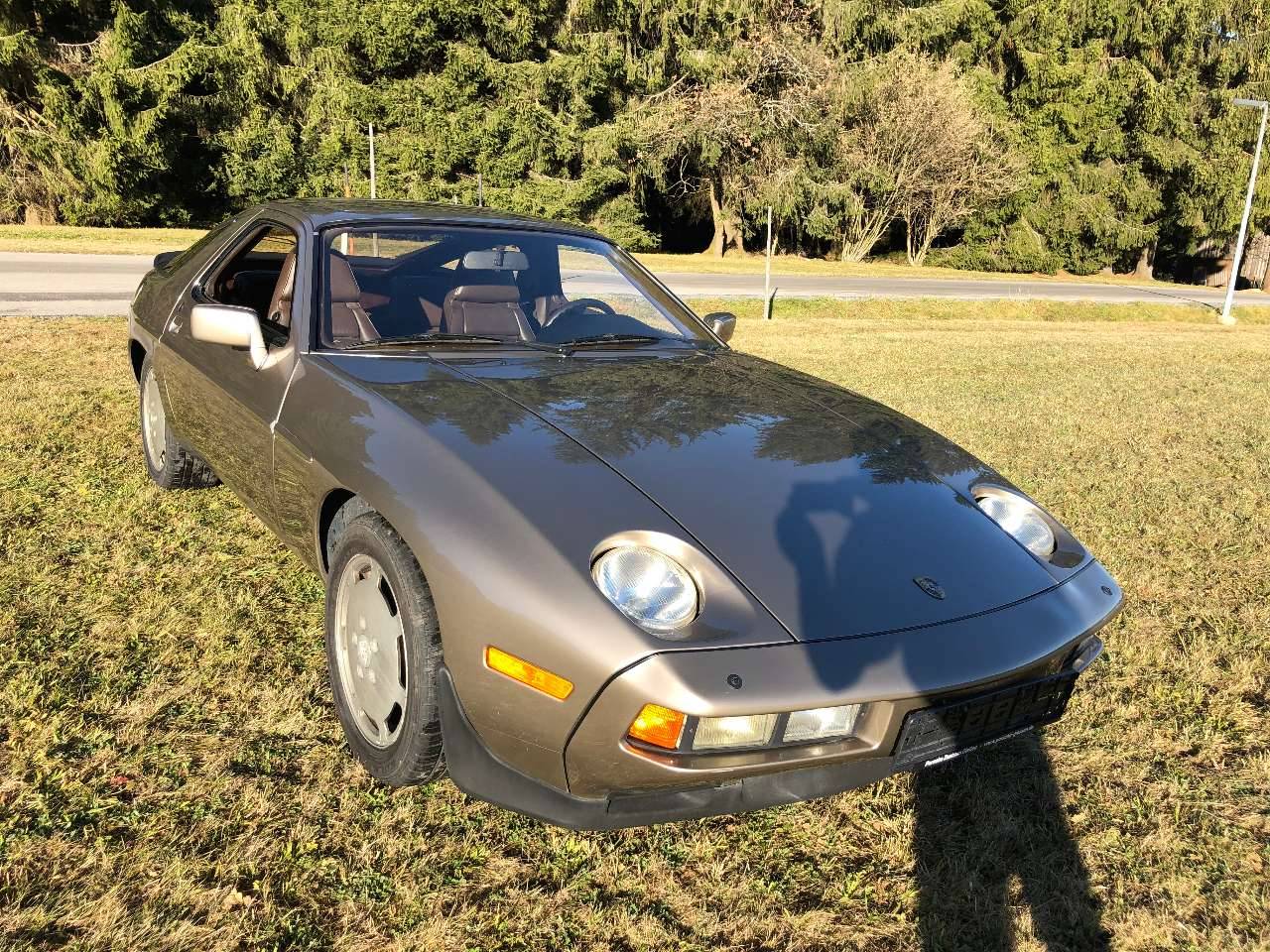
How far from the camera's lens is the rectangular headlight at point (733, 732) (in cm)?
174

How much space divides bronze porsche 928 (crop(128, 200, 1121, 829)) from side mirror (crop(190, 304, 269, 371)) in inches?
0.7

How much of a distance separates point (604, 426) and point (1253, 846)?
76.4 inches

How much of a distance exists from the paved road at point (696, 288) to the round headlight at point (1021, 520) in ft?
32.6

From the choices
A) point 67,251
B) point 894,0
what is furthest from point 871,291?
point 894,0

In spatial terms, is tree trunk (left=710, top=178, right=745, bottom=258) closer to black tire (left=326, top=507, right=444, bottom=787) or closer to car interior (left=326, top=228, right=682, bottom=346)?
car interior (left=326, top=228, right=682, bottom=346)

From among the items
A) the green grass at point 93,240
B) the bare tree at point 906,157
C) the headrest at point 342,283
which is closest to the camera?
the headrest at point 342,283

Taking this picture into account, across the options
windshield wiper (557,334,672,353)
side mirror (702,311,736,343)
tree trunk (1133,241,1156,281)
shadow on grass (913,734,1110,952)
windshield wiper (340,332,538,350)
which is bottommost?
tree trunk (1133,241,1156,281)

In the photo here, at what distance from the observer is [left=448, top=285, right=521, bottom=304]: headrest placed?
3.20 m

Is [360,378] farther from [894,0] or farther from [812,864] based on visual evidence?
[894,0]

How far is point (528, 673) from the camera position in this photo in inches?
71.1

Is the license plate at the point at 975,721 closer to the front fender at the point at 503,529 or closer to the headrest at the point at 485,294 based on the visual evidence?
the front fender at the point at 503,529

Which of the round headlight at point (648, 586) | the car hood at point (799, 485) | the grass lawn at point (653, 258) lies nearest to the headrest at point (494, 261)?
the car hood at point (799, 485)

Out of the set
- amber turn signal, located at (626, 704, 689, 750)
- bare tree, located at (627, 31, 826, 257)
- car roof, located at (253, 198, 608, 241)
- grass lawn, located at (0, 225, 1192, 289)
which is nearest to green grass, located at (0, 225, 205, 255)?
grass lawn, located at (0, 225, 1192, 289)

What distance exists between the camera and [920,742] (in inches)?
75.3
